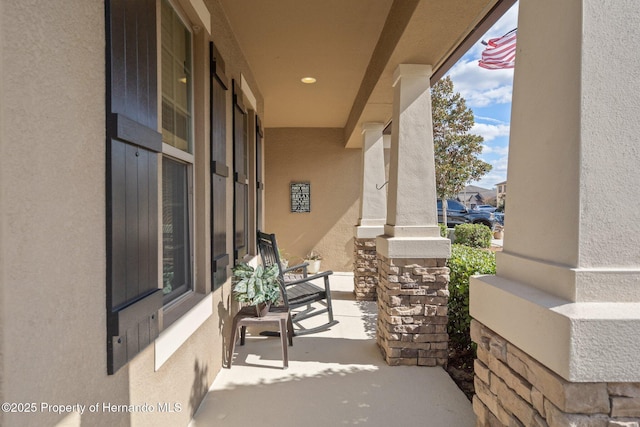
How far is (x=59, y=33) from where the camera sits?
951 millimetres

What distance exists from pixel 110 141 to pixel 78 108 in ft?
0.51

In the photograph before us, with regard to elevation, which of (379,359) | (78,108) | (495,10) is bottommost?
(379,359)

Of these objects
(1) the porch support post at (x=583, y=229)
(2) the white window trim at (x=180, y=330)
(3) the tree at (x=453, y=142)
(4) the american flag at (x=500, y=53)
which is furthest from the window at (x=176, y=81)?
(3) the tree at (x=453, y=142)

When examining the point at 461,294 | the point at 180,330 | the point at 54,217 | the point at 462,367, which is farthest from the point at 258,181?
the point at 54,217

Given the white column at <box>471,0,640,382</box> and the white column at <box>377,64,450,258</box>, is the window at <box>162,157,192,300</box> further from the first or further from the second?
the white column at <box>471,0,640,382</box>

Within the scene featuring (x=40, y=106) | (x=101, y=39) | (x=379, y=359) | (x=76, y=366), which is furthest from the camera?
(x=379, y=359)

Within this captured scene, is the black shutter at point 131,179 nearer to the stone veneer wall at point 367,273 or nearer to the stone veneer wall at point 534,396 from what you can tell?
the stone veneer wall at point 534,396

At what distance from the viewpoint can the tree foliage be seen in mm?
11641

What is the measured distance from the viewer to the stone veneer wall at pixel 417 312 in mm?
2730

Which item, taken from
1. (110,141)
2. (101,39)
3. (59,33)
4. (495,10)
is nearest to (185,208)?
(110,141)

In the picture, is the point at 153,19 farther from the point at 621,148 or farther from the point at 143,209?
the point at 621,148

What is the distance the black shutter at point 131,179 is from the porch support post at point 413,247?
70.5 inches

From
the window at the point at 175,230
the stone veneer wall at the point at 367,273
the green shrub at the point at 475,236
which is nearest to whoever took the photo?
the window at the point at 175,230

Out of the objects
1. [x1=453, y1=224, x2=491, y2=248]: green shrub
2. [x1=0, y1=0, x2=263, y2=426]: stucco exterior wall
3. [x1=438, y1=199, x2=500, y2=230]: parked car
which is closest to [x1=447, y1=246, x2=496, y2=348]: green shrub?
[x1=0, y1=0, x2=263, y2=426]: stucco exterior wall
